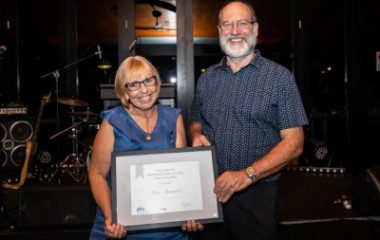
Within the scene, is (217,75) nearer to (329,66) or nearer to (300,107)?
(300,107)

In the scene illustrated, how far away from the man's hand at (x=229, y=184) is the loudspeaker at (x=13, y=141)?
4.30 meters

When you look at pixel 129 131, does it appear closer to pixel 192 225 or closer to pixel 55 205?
pixel 192 225

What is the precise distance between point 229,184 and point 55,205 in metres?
1.84

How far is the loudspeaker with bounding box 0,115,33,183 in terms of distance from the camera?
5129 millimetres

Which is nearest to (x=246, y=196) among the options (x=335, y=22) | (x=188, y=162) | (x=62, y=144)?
(x=188, y=162)

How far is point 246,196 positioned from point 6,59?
18.1 feet

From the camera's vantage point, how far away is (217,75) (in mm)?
1981

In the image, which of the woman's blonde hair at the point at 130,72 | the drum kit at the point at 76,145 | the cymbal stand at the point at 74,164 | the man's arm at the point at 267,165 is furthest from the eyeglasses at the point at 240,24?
the cymbal stand at the point at 74,164

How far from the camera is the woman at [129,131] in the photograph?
1.70 meters

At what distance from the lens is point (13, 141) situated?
5180 mm

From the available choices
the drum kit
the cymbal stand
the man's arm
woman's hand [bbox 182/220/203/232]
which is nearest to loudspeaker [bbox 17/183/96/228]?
woman's hand [bbox 182/220/203/232]

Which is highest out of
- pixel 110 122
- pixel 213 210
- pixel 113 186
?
pixel 110 122

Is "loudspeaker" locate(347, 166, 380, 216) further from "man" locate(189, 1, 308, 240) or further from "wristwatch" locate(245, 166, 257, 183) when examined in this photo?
"wristwatch" locate(245, 166, 257, 183)

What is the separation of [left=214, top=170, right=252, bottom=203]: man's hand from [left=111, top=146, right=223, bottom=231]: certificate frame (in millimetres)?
39
